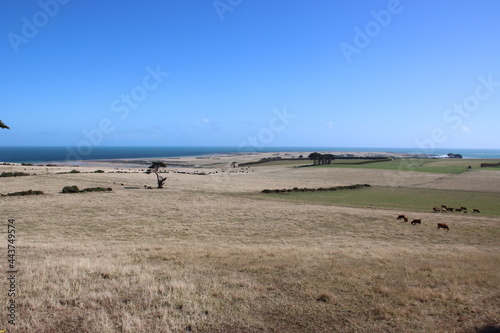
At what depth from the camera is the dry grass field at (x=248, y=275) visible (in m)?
8.16

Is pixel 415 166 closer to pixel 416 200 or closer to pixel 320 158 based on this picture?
pixel 320 158

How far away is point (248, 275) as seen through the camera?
1233 centimetres

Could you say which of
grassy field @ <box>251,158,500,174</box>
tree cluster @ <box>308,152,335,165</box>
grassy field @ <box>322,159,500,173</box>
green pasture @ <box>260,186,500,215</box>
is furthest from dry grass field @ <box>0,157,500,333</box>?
tree cluster @ <box>308,152,335,165</box>

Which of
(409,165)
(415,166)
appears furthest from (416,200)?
→ (409,165)

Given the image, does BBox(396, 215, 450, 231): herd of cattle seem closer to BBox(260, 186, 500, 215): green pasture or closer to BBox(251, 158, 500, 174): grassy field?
BBox(260, 186, 500, 215): green pasture

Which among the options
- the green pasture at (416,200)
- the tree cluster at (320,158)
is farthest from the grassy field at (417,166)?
the green pasture at (416,200)

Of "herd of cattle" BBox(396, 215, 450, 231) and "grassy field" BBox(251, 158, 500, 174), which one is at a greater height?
"grassy field" BBox(251, 158, 500, 174)

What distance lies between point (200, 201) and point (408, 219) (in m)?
25.5

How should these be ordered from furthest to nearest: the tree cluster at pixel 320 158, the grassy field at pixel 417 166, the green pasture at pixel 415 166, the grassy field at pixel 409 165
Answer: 1. the tree cluster at pixel 320 158
2. the grassy field at pixel 409 165
3. the green pasture at pixel 415 166
4. the grassy field at pixel 417 166

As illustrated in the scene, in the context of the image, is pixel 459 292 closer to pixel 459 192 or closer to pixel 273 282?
pixel 273 282

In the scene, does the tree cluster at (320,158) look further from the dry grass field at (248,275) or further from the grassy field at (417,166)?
the dry grass field at (248,275)

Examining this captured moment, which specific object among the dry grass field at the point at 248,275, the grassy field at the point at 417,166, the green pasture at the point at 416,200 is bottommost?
the green pasture at the point at 416,200

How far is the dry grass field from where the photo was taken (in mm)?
8156

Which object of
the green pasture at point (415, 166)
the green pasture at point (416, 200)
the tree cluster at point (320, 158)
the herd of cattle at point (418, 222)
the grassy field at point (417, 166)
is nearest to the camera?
the herd of cattle at point (418, 222)
